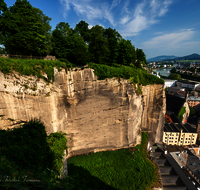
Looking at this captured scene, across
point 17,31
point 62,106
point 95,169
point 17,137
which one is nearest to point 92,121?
point 62,106

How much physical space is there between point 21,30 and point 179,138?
126ft

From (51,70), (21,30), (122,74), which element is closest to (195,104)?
(122,74)

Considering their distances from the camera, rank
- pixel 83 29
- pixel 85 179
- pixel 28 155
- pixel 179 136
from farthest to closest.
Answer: pixel 179 136 < pixel 83 29 < pixel 85 179 < pixel 28 155

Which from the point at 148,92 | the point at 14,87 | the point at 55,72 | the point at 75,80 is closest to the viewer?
the point at 14,87

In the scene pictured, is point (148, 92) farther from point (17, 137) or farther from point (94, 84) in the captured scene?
point (17, 137)

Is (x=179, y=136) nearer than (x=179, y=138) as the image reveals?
Yes

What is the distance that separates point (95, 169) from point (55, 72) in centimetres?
1319

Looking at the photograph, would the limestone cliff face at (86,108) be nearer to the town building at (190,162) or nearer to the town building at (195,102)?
the town building at (190,162)

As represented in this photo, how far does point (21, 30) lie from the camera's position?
529 inches

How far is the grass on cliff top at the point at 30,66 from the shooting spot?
10289 mm

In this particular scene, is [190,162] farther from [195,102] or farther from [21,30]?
[195,102]

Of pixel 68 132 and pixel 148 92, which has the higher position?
pixel 148 92

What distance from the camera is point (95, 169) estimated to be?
15031 mm

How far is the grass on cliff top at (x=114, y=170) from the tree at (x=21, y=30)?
15848 millimetres
